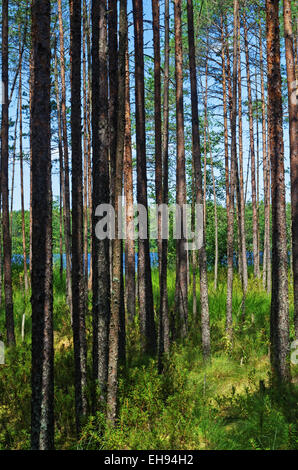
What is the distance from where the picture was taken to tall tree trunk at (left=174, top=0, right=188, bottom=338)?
916 cm

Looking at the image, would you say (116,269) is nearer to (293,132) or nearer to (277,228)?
(277,228)

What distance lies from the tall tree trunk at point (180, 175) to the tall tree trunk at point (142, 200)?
79 cm

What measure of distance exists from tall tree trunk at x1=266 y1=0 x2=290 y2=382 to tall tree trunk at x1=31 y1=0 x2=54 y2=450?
3.81 metres

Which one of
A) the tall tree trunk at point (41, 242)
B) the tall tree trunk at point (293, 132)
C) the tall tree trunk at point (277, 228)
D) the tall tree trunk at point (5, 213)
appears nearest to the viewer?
the tall tree trunk at point (41, 242)

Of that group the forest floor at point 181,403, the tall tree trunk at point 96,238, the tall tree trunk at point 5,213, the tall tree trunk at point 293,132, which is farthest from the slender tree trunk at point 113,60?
the tall tree trunk at point 293,132

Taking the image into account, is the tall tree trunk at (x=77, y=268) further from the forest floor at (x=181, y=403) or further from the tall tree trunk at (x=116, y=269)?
the tall tree trunk at (x=116, y=269)

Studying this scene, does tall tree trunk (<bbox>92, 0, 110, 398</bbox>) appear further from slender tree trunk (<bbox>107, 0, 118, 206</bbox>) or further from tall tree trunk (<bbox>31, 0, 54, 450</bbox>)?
tall tree trunk (<bbox>31, 0, 54, 450</bbox>)

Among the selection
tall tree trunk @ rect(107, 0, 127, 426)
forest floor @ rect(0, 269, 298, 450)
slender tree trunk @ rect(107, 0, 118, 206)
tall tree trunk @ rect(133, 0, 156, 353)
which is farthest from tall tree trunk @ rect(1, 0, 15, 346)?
tall tree trunk @ rect(107, 0, 127, 426)

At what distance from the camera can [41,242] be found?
4.38 meters

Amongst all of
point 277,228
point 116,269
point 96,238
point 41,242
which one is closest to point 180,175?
point 277,228

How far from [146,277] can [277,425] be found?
4.31 metres

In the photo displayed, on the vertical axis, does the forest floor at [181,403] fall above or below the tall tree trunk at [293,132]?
below

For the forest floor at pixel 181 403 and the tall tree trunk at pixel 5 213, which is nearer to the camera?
the forest floor at pixel 181 403

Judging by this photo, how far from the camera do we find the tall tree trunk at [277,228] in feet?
22.0
